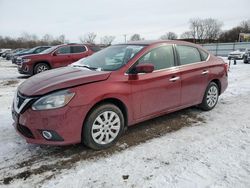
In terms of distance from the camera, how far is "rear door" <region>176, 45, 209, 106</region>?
4.55 metres

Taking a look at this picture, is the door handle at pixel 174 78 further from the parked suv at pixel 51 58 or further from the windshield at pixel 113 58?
the parked suv at pixel 51 58

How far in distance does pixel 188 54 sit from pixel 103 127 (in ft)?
8.08

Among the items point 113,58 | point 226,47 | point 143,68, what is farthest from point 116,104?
point 226,47

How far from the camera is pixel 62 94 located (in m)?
3.12

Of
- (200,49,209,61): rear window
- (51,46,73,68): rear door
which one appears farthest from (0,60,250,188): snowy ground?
(51,46,73,68): rear door

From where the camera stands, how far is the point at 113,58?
4.20m

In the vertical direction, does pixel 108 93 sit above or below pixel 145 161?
above

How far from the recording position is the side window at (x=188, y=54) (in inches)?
182

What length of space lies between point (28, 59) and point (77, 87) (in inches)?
337

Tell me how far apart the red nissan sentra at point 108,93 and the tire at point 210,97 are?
232 mm

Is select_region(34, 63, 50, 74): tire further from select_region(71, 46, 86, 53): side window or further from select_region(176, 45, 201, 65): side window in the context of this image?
select_region(176, 45, 201, 65): side window

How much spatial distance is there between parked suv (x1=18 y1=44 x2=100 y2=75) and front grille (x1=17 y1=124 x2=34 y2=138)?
821 cm

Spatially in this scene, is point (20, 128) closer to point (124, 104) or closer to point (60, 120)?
point (60, 120)

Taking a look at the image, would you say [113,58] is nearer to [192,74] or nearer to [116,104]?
[116,104]
